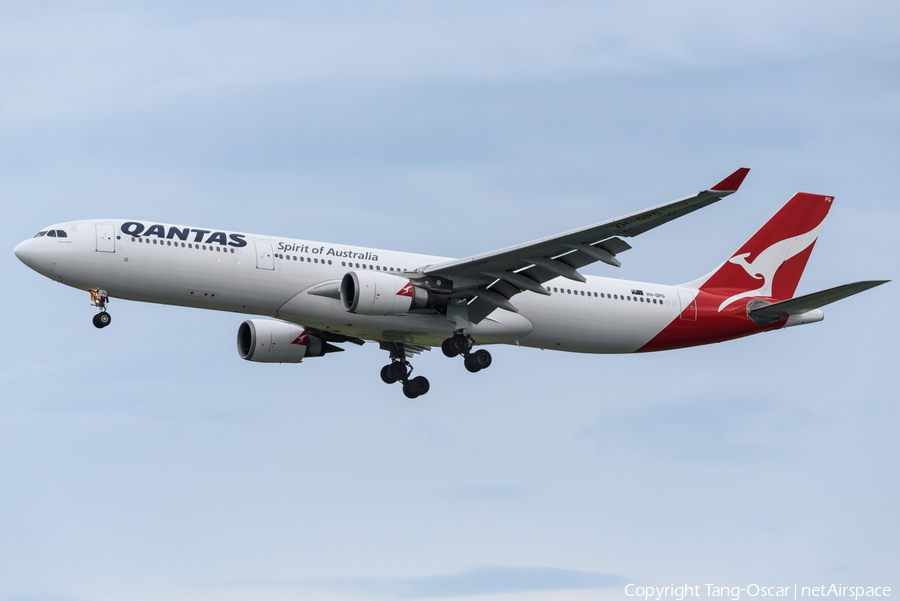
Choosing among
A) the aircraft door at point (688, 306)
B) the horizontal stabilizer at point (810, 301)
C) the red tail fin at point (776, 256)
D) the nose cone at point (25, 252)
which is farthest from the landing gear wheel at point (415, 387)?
the nose cone at point (25, 252)

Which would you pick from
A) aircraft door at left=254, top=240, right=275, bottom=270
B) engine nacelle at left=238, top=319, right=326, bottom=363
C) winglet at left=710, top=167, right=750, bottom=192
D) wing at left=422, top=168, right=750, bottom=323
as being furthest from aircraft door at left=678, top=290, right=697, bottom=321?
aircraft door at left=254, top=240, right=275, bottom=270

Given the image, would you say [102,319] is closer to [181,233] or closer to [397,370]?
[181,233]

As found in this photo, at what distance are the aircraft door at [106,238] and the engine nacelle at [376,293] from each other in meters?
7.19

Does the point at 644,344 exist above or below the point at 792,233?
below

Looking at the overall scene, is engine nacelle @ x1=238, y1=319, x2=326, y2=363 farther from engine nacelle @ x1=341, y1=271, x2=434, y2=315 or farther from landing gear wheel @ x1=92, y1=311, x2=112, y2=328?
landing gear wheel @ x1=92, y1=311, x2=112, y2=328

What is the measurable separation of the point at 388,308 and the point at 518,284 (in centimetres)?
447

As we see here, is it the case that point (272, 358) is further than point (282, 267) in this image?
Yes

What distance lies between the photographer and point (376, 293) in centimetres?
3456

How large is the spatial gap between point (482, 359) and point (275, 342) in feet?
25.1

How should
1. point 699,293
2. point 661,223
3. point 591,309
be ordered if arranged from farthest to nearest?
point 699,293
point 591,309
point 661,223

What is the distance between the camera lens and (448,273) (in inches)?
1409

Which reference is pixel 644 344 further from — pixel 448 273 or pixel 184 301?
pixel 184 301

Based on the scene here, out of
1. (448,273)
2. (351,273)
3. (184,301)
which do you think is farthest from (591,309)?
(184,301)

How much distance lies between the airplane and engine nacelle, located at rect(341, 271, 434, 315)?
0.15 feet
